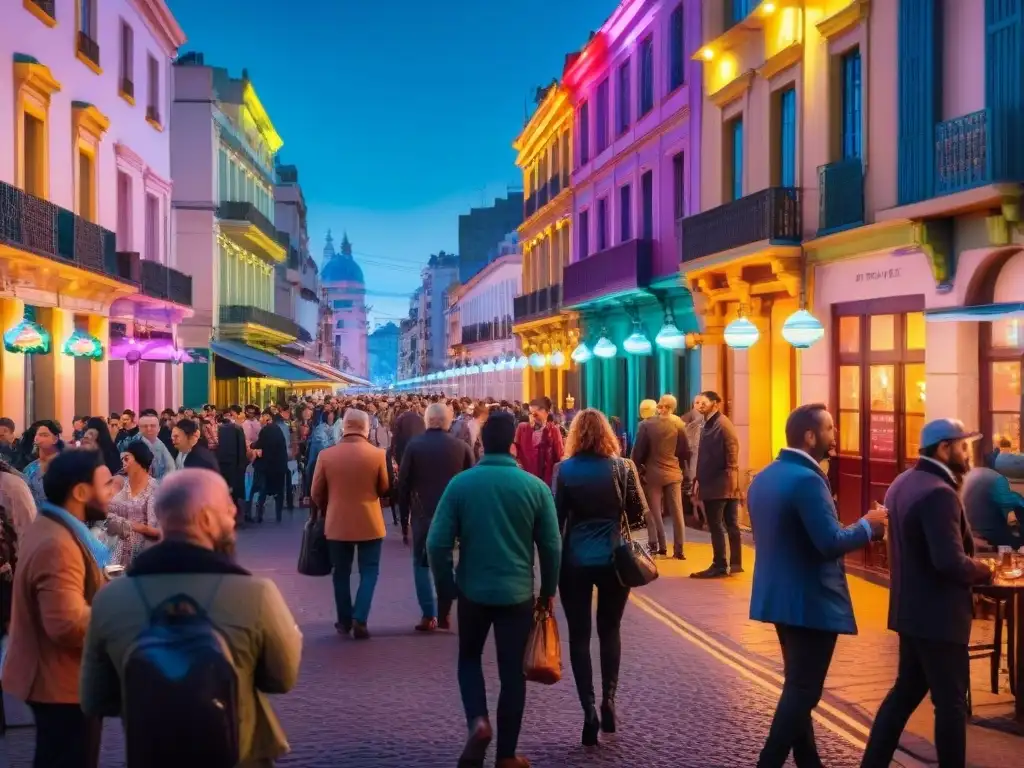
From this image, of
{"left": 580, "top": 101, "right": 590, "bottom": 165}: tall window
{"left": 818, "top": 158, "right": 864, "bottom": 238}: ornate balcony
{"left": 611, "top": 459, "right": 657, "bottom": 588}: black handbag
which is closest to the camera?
{"left": 611, "top": 459, "right": 657, "bottom": 588}: black handbag

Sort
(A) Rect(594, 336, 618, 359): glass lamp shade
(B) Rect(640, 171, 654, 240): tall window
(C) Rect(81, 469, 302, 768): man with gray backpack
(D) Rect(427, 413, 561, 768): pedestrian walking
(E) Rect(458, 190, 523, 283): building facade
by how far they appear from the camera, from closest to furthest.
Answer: (C) Rect(81, 469, 302, 768): man with gray backpack, (D) Rect(427, 413, 561, 768): pedestrian walking, (A) Rect(594, 336, 618, 359): glass lamp shade, (B) Rect(640, 171, 654, 240): tall window, (E) Rect(458, 190, 523, 283): building facade

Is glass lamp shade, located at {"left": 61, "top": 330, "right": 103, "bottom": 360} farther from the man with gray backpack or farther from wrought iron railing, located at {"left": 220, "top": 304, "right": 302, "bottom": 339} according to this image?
wrought iron railing, located at {"left": 220, "top": 304, "right": 302, "bottom": 339}

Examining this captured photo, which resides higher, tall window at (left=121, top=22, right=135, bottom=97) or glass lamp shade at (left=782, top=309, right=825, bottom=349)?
tall window at (left=121, top=22, right=135, bottom=97)

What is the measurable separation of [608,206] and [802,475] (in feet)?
85.2

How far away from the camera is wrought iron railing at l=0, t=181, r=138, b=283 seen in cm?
1892

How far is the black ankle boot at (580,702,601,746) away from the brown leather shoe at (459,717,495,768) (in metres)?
0.78

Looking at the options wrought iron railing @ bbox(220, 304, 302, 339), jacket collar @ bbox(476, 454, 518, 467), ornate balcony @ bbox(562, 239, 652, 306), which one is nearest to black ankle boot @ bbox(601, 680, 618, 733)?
jacket collar @ bbox(476, 454, 518, 467)

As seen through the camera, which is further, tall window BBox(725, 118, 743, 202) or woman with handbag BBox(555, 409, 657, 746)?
tall window BBox(725, 118, 743, 202)

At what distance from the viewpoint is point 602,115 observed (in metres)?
32.5

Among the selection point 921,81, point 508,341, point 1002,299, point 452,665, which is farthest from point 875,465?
point 508,341

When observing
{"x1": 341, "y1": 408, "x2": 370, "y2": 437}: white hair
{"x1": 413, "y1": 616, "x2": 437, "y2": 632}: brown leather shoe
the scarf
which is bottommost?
{"x1": 413, "y1": 616, "x2": 437, "y2": 632}: brown leather shoe

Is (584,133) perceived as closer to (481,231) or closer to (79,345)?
(79,345)

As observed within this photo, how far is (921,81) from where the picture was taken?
46.1ft

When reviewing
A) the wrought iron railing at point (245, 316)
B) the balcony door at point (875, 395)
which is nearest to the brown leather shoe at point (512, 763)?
the balcony door at point (875, 395)
